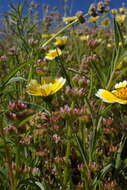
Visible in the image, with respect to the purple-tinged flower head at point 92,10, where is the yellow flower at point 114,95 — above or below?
below

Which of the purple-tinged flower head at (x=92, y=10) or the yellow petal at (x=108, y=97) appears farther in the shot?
the purple-tinged flower head at (x=92, y=10)

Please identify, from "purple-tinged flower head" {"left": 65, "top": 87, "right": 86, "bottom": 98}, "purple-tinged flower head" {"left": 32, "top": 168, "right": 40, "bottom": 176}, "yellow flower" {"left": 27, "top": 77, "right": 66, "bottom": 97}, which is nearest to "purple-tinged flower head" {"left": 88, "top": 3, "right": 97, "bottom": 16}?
"yellow flower" {"left": 27, "top": 77, "right": 66, "bottom": 97}

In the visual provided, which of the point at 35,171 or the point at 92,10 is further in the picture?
the point at 92,10

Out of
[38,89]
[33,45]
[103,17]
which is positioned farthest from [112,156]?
[103,17]

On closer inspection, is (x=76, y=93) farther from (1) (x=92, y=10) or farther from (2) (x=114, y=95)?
(1) (x=92, y=10)

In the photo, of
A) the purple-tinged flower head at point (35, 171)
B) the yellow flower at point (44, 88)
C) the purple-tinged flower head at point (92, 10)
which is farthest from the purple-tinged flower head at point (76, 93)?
the purple-tinged flower head at point (92, 10)

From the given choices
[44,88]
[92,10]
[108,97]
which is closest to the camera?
[108,97]

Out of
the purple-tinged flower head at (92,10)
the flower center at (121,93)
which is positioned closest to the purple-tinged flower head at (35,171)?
the flower center at (121,93)

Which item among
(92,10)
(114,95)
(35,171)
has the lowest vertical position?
(35,171)

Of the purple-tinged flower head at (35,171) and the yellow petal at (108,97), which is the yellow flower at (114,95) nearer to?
the yellow petal at (108,97)

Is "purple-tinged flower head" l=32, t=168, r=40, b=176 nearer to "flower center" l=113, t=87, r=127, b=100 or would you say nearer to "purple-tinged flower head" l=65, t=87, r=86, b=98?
"purple-tinged flower head" l=65, t=87, r=86, b=98

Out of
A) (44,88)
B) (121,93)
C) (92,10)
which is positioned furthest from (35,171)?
(92,10)

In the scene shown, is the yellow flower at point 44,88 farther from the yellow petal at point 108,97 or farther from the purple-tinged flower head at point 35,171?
the purple-tinged flower head at point 35,171

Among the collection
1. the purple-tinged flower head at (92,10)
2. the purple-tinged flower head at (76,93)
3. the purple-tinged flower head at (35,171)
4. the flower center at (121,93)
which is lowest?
the purple-tinged flower head at (35,171)
